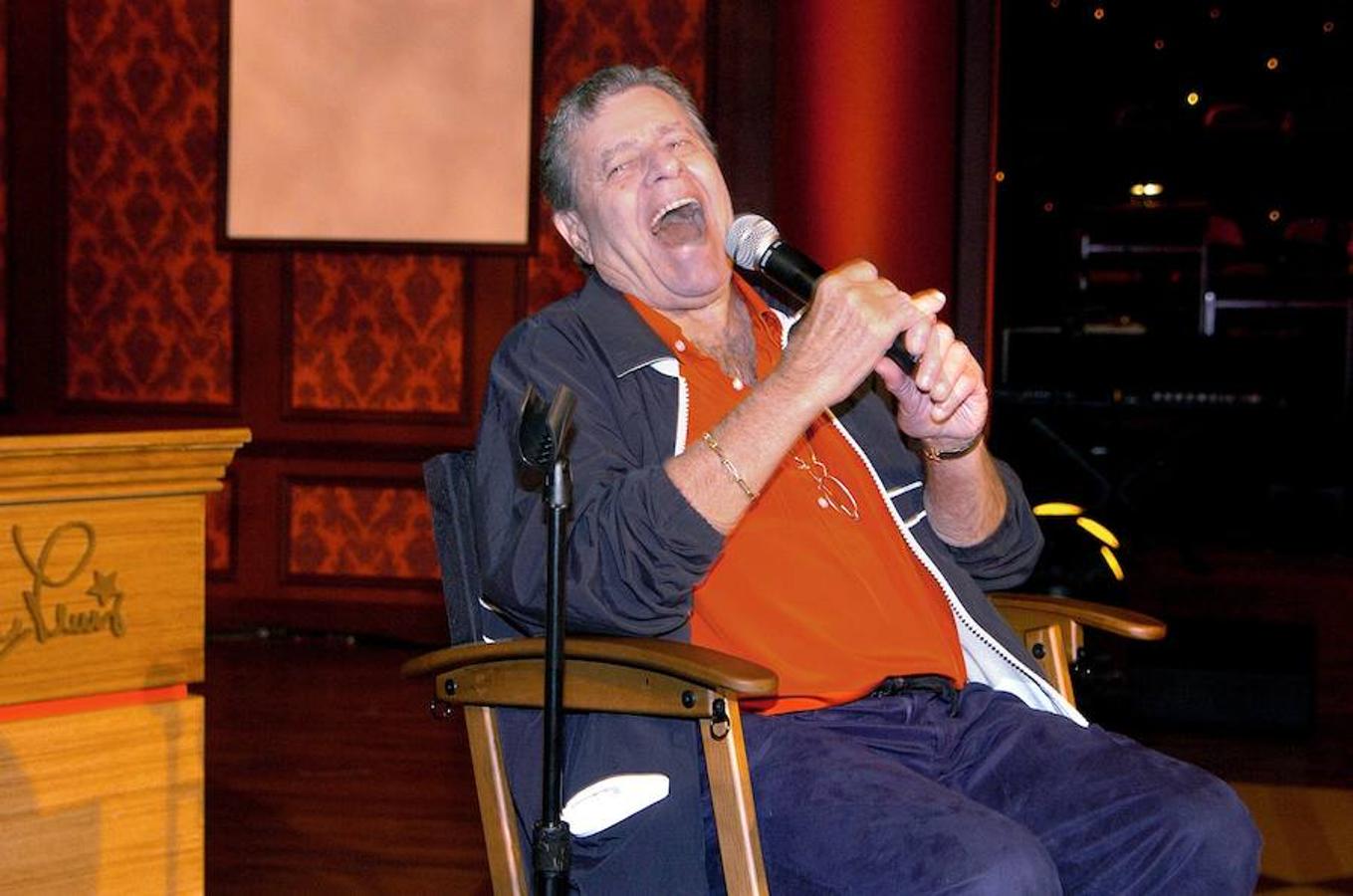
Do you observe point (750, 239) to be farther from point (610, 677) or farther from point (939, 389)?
point (610, 677)

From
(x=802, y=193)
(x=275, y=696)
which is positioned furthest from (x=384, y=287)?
(x=802, y=193)

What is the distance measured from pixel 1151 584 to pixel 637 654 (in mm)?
6153

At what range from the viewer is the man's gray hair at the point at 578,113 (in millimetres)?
2289

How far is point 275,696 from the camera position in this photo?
4.90 meters

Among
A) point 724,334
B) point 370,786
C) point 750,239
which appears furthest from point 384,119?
point 750,239

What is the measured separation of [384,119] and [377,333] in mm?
684

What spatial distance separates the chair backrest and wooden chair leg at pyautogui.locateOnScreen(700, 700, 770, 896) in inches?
17.0

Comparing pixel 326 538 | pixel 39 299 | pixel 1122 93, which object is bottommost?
pixel 326 538

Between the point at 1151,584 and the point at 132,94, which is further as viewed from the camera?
the point at 1151,584

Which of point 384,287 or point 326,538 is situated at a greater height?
point 384,287

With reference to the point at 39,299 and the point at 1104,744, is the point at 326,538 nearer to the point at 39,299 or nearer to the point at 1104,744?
the point at 39,299

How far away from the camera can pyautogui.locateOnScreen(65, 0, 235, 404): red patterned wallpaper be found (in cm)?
577

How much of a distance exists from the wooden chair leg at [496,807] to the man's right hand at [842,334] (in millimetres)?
566

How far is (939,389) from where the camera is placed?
77.1 inches
